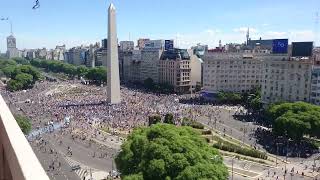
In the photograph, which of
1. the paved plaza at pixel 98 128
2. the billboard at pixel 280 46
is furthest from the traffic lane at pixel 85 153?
the billboard at pixel 280 46

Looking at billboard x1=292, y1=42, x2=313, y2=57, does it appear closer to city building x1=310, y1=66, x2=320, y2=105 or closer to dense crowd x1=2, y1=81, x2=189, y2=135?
city building x1=310, y1=66, x2=320, y2=105

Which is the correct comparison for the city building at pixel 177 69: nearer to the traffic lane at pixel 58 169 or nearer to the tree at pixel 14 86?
the tree at pixel 14 86

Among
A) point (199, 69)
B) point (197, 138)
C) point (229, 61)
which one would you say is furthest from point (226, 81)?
point (197, 138)

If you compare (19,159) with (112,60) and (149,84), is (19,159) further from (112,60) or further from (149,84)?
(149,84)

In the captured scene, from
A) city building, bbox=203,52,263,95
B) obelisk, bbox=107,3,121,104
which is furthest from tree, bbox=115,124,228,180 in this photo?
city building, bbox=203,52,263,95

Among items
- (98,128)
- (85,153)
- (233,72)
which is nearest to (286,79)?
(233,72)

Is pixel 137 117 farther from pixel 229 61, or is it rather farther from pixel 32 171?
pixel 32 171
